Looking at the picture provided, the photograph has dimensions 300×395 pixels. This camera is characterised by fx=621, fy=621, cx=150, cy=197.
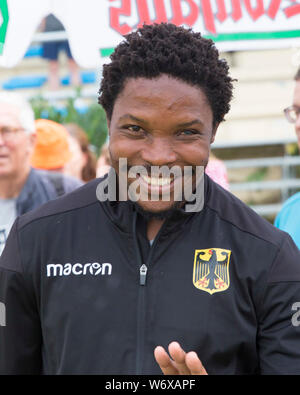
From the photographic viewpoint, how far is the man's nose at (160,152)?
180 centimetres

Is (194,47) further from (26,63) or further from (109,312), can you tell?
(26,63)

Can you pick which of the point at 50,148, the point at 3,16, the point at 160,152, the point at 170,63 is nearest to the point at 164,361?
the point at 160,152

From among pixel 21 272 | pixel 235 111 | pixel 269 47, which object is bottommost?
pixel 21 272

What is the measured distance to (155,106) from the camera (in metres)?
1.78

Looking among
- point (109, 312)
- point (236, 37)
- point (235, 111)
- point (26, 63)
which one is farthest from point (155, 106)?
point (26, 63)

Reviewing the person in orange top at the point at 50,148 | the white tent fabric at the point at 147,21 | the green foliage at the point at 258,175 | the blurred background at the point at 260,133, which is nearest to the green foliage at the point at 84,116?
the blurred background at the point at 260,133

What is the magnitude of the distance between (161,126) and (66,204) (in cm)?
42

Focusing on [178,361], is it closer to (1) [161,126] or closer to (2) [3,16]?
(1) [161,126]

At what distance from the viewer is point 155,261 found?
1826 mm

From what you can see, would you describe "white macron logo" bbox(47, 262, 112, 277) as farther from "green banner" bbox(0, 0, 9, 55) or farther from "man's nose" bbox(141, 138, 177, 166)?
"green banner" bbox(0, 0, 9, 55)

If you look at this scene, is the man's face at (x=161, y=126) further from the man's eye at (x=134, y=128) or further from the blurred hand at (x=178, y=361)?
the blurred hand at (x=178, y=361)

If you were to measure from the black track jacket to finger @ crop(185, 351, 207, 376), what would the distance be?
0.14 metres

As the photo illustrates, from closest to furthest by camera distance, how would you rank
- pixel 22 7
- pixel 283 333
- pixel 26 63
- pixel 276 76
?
pixel 283 333
pixel 22 7
pixel 276 76
pixel 26 63

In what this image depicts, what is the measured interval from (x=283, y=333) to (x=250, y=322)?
97 mm
